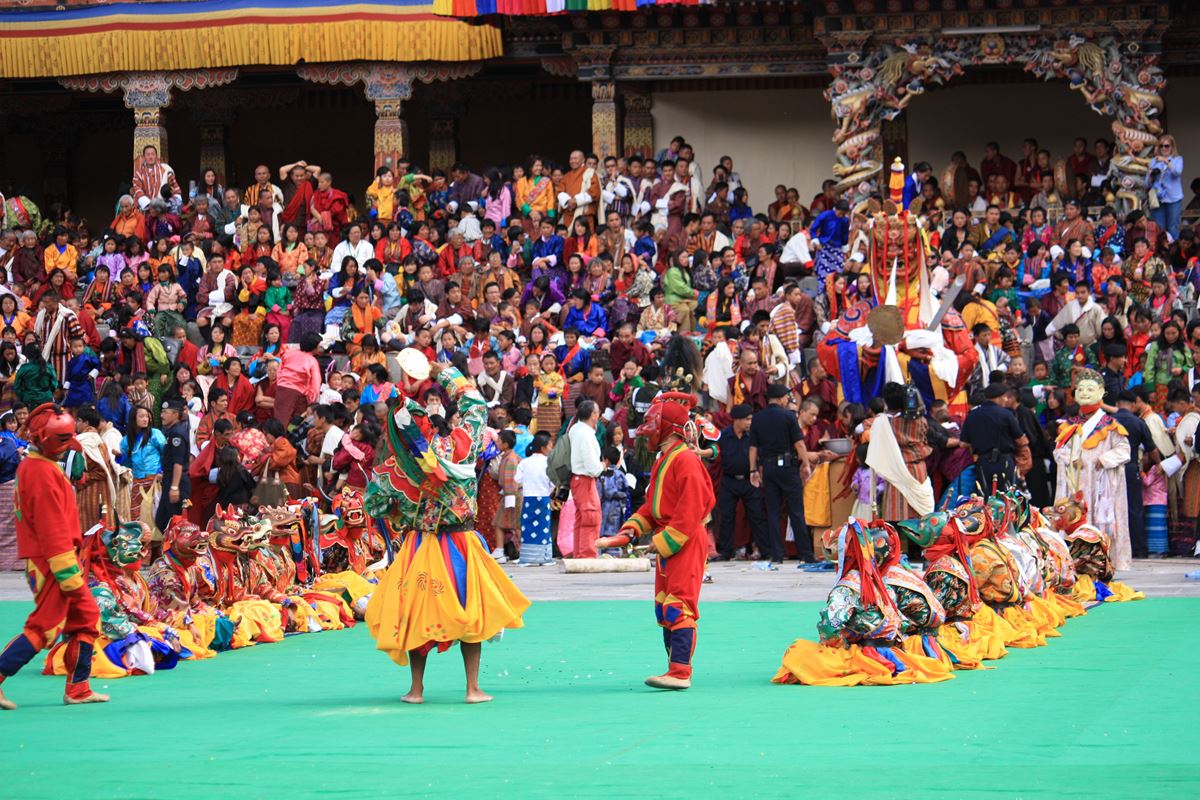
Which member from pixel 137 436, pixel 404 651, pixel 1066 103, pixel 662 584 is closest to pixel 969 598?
pixel 662 584

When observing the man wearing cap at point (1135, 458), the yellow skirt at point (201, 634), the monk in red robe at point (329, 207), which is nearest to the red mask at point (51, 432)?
the yellow skirt at point (201, 634)

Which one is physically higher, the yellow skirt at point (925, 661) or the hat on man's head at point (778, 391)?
the hat on man's head at point (778, 391)

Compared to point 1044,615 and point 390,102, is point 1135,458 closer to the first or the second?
point 1044,615

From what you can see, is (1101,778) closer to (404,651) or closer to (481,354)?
(404,651)

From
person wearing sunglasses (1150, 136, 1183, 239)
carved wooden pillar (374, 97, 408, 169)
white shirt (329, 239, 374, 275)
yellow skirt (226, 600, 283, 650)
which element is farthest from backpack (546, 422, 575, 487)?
carved wooden pillar (374, 97, 408, 169)

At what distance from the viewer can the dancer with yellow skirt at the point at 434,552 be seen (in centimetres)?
896

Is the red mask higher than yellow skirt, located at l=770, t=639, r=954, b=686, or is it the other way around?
the red mask

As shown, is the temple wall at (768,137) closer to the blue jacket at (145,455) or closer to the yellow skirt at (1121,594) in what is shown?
the blue jacket at (145,455)

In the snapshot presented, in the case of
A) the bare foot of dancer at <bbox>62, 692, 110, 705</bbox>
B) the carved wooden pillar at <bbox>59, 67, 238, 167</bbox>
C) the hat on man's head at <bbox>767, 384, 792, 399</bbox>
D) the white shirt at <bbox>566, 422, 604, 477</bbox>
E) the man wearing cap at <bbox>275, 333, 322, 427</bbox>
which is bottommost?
the bare foot of dancer at <bbox>62, 692, 110, 705</bbox>

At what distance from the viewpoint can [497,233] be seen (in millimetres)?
21438

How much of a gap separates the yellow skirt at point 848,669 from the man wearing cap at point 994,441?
17.9ft

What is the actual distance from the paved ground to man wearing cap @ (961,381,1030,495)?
120 centimetres

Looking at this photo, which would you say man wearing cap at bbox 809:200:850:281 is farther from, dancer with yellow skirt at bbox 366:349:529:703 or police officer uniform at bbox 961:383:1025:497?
dancer with yellow skirt at bbox 366:349:529:703

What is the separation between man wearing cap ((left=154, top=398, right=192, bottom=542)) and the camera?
16422 mm
